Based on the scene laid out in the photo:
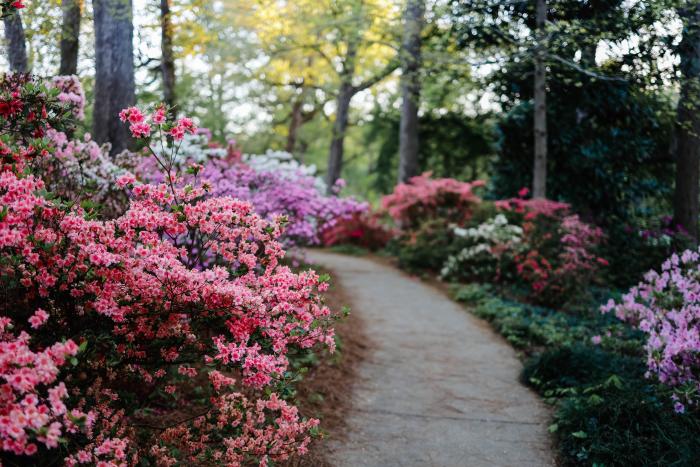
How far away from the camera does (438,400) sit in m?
4.65

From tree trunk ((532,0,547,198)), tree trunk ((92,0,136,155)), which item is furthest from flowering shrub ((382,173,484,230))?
tree trunk ((92,0,136,155))

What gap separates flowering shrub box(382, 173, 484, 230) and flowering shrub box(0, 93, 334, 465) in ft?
27.8

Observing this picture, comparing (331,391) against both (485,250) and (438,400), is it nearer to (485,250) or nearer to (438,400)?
(438,400)

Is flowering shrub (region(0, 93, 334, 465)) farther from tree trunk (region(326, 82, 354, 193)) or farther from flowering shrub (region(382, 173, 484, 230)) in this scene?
tree trunk (region(326, 82, 354, 193))

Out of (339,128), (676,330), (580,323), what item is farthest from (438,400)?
(339,128)

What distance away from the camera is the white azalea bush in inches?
348

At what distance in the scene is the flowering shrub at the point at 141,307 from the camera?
2.23 metres

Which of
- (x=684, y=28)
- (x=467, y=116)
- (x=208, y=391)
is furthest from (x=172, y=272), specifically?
(x=467, y=116)

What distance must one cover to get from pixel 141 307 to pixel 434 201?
9.32 meters

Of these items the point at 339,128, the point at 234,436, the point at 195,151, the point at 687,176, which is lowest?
the point at 234,436

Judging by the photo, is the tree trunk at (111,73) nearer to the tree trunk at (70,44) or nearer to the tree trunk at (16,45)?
the tree trunk at (16,45)

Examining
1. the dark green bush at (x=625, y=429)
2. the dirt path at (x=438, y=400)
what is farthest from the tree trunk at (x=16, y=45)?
the dark green bush at (x=625, y=429)

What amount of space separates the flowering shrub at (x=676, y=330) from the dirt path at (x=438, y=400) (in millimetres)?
918

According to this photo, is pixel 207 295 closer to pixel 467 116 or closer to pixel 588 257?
pixel 588 257
